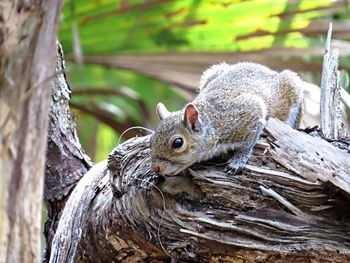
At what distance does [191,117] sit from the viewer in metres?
2.25

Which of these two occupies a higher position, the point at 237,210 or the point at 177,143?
the point at 177,143

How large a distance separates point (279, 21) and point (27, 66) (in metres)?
2.12

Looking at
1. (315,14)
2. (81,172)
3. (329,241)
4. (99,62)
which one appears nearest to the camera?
(329,241)

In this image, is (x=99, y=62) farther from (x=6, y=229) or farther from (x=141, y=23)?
(x=6, y=229)

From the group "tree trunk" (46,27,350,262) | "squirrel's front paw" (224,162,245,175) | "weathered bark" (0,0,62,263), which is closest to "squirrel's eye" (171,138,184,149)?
"tree trunk" (46,27,350,262)

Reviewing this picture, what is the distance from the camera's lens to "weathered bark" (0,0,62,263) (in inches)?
40.4

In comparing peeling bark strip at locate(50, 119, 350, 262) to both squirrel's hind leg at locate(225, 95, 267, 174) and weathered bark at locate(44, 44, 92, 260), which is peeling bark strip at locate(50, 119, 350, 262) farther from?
weathered bark at locate(44, 44, 92, 260)

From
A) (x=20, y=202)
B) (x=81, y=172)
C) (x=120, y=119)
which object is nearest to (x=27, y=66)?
(x=20, y=202)

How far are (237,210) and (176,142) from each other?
0.45 m

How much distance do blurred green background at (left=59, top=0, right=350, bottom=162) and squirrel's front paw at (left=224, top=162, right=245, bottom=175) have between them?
3.60ft

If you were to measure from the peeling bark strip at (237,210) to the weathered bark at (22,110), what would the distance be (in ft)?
2.59

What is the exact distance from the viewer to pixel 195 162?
213 centimetres

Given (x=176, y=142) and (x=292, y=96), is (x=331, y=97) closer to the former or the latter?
(x=292, y=96)

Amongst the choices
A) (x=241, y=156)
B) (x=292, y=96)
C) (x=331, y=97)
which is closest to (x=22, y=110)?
(x=241, y=156)
